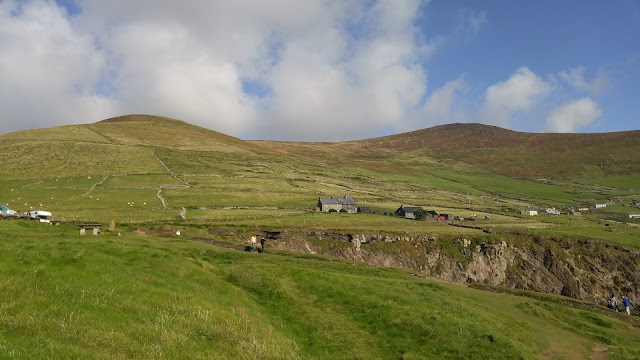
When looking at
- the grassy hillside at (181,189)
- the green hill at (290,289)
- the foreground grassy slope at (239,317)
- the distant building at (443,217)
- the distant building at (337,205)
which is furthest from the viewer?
the distant building at (443,217)

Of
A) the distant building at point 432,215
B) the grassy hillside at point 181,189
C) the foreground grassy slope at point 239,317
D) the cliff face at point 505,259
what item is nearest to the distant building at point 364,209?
the grassy hillside at point 181,189

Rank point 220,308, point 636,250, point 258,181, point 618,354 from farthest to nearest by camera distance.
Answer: point 258,181
point 636,250
point 618,354
point 220,308

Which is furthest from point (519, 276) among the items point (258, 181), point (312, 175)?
point (312, 175)

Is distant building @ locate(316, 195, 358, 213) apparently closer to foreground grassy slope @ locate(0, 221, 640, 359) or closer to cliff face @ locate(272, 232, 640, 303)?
cliff face @ locate(272, 232, 640, 303)

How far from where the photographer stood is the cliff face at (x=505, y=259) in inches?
2965

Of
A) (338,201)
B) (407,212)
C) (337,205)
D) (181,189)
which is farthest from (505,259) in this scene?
(181,189)

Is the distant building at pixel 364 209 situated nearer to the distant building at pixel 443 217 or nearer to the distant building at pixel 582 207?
the distant building at pixel 443 217

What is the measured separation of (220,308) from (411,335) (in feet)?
32.7

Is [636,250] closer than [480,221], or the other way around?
[636,250]

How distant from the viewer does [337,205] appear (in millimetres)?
120500

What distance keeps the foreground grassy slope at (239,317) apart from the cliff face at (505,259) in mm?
39720

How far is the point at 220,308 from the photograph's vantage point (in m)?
20.8

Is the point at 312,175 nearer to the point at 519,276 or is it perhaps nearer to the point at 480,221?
the point at 480,221

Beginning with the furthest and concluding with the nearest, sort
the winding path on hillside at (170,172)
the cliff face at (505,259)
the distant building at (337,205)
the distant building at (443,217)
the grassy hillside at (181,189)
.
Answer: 1. the winding path on hillside at (170,172)
2. the distant building at (443,217)
3. the distant building at (337,205)
4. the grassy hillside at (181,189)
5. the cliff face at (505,259)
